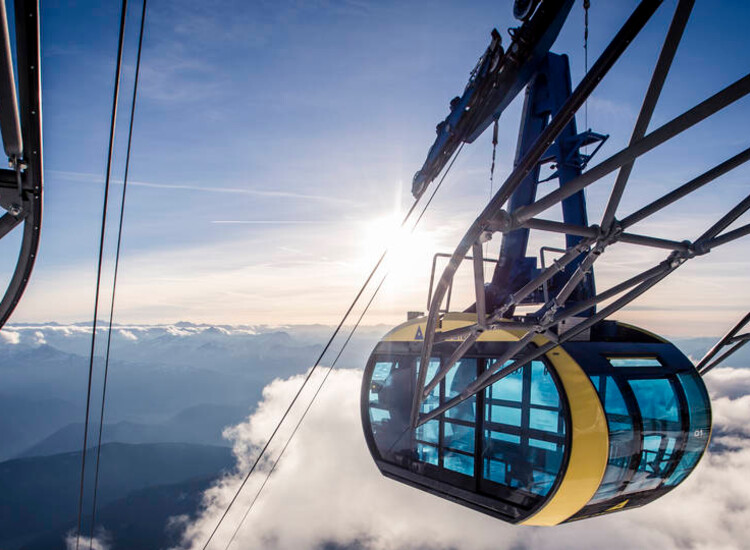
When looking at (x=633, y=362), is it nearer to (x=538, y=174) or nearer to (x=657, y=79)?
(x=657, y=79)

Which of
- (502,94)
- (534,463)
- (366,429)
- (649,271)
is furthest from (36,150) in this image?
(502,94)

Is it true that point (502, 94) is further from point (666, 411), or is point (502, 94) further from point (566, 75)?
point (666, 411)

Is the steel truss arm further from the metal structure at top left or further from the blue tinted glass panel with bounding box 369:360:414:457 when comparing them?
the metal structure at top left

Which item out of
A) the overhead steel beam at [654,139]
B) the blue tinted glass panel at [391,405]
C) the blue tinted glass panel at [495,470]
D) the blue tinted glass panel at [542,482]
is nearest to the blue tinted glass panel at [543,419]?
the blue tinted glass panel at [542,482]

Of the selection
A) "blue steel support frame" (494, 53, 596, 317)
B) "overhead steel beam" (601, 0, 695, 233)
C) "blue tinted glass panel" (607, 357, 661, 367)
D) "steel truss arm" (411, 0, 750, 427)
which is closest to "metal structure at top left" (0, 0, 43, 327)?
"steel truss arm" (411, 0, 750, 427)

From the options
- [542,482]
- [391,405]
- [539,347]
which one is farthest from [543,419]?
[391,405]
